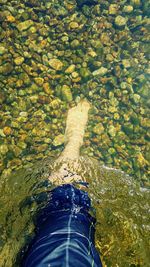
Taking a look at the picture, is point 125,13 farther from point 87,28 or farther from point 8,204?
point 8,204

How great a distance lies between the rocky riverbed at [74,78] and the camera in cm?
474

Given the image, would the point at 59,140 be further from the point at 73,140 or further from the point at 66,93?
the point at 66,93

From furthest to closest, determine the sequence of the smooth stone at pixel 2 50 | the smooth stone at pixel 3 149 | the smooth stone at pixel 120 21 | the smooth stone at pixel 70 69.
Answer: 1. the smooth stone at pixel 120 21
2. the smooth stone at pixel 70 69
3. the smooth stone at pixel 2 50
4. the smooth stone at pixel 3 149

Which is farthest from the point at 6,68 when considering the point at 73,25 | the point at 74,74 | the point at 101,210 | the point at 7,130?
the point at 101,210

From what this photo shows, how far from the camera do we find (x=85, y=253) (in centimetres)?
254

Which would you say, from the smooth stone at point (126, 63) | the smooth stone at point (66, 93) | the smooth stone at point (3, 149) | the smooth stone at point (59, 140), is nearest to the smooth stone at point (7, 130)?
the smooth stone at point (3, 149)

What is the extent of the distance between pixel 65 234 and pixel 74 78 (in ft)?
9.93

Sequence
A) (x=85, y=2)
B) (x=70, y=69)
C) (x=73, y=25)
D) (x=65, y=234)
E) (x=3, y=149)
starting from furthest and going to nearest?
(x=85, y=2) → (x=73, y=25) → (x=70, y=69) → (x=3, y=149) → (x=65, y=234)

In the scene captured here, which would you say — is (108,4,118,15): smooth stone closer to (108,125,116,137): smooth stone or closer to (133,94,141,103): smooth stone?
(133,94,141,103): smooth stone

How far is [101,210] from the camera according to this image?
164 inches

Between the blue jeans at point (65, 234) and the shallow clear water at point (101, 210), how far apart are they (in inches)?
10.8

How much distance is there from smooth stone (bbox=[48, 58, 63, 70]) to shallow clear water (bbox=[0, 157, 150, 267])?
1707 millimetres

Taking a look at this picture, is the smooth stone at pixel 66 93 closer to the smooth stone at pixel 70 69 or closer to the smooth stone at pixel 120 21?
the smooth stone at pixel 70 69

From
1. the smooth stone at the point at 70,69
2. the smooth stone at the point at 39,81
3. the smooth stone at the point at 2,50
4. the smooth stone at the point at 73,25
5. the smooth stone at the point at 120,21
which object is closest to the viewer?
the smooth stone at the point at 2,50
